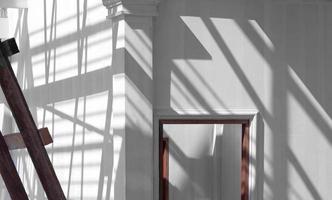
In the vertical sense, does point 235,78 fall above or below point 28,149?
above

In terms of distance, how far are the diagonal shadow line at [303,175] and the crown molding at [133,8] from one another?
2.57m

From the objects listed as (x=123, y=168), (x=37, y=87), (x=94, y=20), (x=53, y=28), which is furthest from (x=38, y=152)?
(x=37, y=87)

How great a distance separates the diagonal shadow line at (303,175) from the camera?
1087cm

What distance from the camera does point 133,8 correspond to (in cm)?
980

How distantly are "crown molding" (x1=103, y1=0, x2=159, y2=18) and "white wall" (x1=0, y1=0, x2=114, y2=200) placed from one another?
1.38 feet

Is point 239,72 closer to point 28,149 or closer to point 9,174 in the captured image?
point 28,149

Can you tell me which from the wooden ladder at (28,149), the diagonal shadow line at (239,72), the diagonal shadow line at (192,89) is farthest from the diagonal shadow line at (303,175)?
the wooden ladder at (28,149)

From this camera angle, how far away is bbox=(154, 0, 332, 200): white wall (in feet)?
33.8

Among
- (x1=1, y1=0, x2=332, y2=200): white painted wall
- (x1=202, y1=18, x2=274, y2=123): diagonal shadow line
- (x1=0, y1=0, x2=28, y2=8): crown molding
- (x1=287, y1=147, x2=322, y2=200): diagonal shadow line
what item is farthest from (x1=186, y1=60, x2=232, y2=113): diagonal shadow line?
(x1=0, y1=0, x2=28, y2=8): crown molding

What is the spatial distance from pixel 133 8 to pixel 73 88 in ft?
7.38

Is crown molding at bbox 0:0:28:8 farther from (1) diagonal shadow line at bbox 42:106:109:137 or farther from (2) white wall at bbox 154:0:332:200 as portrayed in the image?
(2) white wall at bbox 154:0:332:200

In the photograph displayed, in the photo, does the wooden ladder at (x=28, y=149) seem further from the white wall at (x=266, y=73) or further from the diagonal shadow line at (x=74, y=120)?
the diagonal shadow line at (x=74, y=120)

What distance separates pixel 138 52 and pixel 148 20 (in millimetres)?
393

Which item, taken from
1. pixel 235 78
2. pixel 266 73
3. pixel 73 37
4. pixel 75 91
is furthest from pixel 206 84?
pixel 73 37
